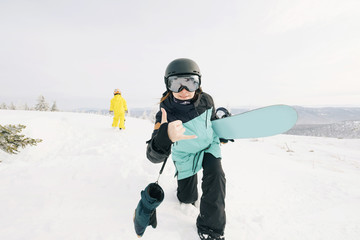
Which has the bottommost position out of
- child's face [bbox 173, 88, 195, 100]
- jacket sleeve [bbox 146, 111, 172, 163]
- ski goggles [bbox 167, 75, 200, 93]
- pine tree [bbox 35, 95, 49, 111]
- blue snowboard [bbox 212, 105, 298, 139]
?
pine tree [bbox 35, 95, 49, 111]

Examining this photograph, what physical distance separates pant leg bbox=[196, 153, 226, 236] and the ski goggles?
1031 millimetres

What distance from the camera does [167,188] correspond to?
2600mm

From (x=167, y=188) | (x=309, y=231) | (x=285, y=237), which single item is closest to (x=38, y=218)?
(x=167, y=188)

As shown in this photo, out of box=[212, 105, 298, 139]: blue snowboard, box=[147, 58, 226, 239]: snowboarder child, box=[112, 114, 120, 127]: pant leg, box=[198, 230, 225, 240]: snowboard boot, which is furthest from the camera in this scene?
box=[112, 114, 120, 127]: pant leg

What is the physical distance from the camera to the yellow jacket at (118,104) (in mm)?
7765

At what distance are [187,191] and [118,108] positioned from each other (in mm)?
6697

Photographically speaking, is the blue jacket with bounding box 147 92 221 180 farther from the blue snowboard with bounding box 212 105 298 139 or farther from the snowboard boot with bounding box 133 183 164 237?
the snowboard boot with bounding box 133 183 164 237

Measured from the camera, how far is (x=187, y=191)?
216 cm

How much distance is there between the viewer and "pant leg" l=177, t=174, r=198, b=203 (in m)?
2.16

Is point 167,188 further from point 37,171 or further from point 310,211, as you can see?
point 37,171

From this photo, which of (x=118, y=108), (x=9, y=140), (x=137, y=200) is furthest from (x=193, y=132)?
(x=118, y=108)

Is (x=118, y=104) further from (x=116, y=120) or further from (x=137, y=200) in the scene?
(x=137, y=200)

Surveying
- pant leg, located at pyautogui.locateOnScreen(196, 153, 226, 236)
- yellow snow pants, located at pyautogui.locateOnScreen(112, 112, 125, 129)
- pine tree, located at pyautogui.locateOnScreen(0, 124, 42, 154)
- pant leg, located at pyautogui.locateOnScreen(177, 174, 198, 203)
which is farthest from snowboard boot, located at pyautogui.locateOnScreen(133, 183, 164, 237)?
yellow snow pants, located at pyautogui.locateOnScreen(112, 112, 125, 129)

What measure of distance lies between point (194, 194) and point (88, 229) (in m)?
1.30
